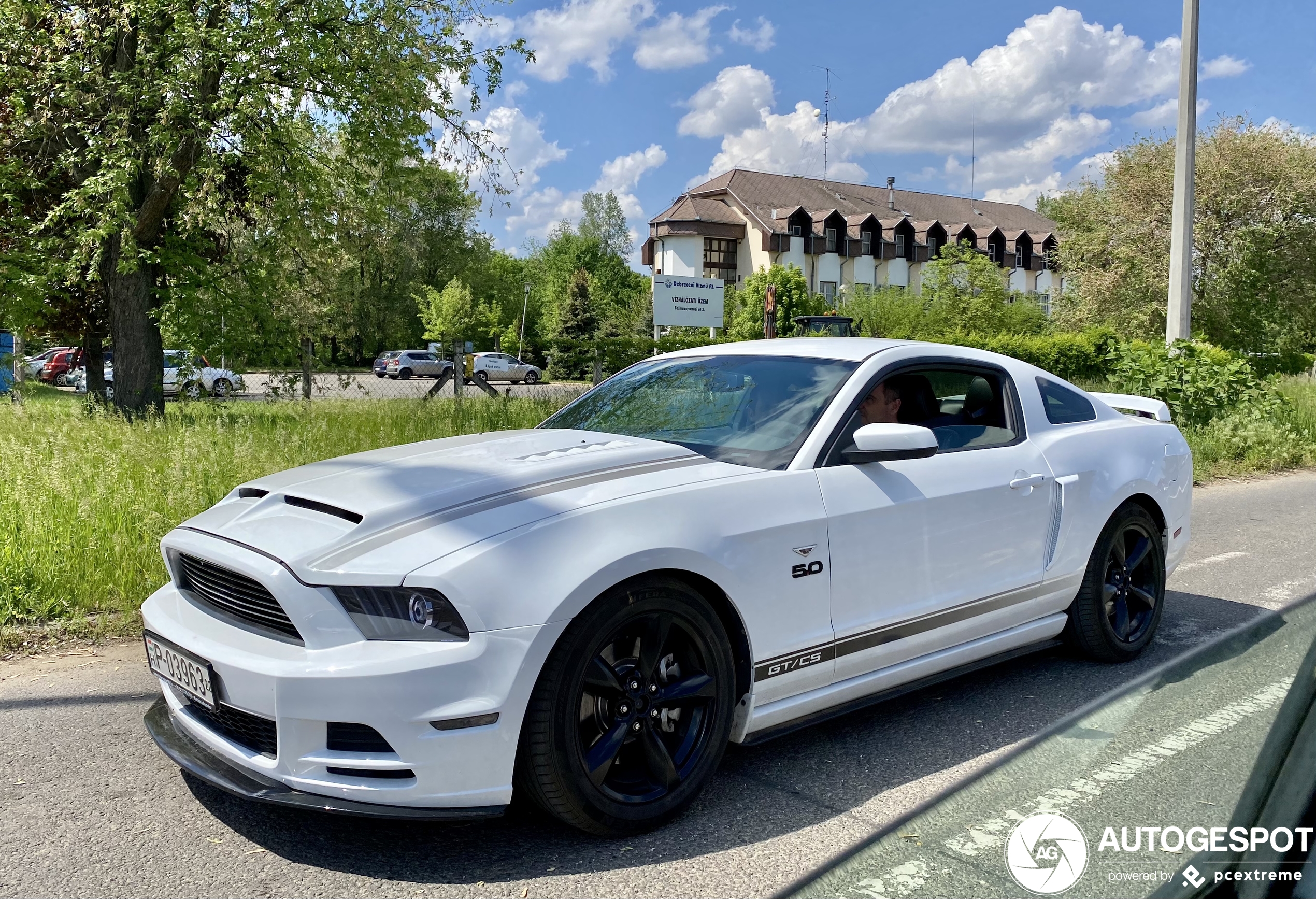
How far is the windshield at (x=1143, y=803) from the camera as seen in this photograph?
3.41 feet

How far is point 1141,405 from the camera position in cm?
566

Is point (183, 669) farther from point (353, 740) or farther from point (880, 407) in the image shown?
point (880, 407)

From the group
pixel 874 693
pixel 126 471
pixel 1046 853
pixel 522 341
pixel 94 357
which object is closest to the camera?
pixel 1046 853

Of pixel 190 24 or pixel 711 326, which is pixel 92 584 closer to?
pixel 190 24

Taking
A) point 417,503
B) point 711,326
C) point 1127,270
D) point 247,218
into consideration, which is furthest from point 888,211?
point 417,503

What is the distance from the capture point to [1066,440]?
4543 mm

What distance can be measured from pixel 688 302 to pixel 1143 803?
54.2ft

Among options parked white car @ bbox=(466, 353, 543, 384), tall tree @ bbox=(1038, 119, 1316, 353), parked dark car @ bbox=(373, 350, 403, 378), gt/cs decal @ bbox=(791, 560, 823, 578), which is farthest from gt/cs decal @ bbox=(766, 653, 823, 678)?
parked dark car @ bbox=(373, 350, 403, 378)

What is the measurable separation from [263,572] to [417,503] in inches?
19.4

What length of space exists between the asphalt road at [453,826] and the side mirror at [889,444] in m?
1.13

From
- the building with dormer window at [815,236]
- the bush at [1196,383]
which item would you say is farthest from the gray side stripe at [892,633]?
the building with dormer window at [815,236]

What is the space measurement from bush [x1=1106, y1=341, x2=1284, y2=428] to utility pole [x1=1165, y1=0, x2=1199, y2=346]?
499 mm

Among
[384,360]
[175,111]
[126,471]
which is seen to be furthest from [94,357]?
[384,360]

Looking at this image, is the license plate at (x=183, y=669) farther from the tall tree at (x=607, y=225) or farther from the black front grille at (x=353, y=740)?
the tall tree at (x=607, y=225)
